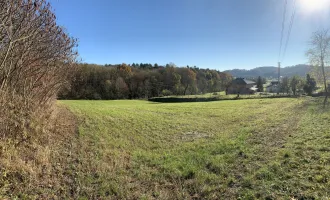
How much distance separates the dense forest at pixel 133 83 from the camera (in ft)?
145

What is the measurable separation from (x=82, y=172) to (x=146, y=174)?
1.67m

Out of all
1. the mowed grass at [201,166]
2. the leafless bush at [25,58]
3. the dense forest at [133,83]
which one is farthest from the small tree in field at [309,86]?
the leafless bush at [25,58]

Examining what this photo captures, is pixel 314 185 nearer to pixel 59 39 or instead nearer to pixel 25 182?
pixel 25 182

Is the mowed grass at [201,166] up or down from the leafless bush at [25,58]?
down

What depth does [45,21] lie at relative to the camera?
4.86 metres

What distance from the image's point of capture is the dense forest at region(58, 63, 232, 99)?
44278mm

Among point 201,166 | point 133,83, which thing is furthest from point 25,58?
point 133,83

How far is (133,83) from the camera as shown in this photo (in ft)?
181

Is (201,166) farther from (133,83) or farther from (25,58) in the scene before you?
(133,83)

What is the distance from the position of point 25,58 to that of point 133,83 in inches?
1996

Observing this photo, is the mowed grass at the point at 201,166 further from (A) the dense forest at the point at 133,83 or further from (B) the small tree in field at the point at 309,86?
(B) the small tree in field at the point at 309,86

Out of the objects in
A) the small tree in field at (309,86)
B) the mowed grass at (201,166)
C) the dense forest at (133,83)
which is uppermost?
the dense forest at (133,83)

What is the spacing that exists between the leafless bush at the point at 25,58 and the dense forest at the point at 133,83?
34.5 m

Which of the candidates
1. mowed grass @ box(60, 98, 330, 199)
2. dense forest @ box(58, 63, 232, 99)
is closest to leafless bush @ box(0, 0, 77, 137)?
mowed grass @ box(60, 98, 330, 199)
